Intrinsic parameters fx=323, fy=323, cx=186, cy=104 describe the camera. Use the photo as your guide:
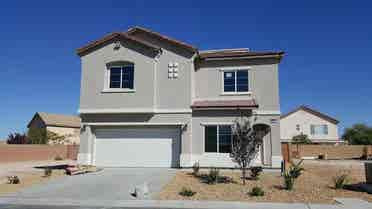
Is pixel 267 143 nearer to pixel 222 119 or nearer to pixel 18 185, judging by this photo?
pixel 222 119

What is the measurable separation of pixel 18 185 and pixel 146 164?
7.88 m

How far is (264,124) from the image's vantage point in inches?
794

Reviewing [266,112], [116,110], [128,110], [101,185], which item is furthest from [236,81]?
[101,185]

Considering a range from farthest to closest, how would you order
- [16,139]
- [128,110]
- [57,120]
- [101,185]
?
[57,120] < [16,139] < [128,110] < [101,185]

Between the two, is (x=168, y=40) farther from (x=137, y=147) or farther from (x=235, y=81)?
(x=137, y=147)

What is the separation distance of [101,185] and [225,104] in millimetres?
9089

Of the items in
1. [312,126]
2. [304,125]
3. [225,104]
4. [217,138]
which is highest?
[304,125]

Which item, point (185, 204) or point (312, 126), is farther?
point (312, 126)

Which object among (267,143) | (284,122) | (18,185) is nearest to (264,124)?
(267,143)

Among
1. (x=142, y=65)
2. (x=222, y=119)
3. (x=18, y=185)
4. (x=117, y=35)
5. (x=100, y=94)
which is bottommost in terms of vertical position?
(x=18, y=185)

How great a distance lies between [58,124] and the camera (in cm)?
5709

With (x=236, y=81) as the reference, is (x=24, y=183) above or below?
below

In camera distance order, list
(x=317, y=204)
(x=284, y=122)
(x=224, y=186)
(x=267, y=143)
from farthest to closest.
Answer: (x=284, y=122) < (x=267, y=143) < (x=224, y=186) < (x=317, y=204)

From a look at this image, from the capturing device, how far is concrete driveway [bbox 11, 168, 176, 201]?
12562mm
